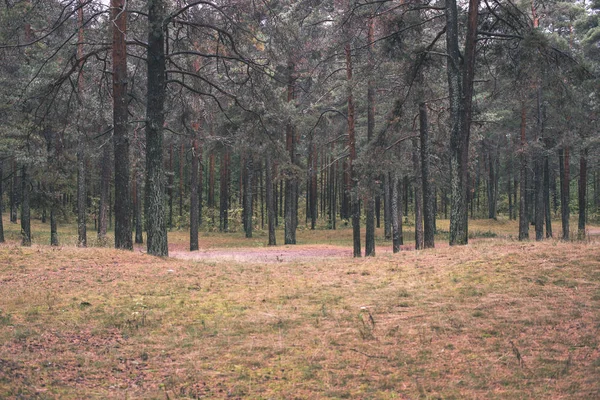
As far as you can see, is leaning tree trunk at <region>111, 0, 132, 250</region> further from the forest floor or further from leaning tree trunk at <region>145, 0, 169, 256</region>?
the forest floor

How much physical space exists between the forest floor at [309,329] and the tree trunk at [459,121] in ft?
8.91

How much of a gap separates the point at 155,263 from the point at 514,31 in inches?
481

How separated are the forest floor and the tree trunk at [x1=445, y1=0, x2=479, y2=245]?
107 inches

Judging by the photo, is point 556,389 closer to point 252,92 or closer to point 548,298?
point 548,298

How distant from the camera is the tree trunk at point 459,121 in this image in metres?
13.4

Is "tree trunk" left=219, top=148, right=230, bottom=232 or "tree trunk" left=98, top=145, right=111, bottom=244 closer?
"tree trunk" left=98, top=145, right=111, bottom=244

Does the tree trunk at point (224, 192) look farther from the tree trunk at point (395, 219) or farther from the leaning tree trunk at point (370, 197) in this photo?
the leaning tree trunk at point (370, 197)

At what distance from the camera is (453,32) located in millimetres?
13742

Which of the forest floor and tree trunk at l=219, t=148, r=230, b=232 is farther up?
tree trunk at l=219, t=148, r=230, b=232

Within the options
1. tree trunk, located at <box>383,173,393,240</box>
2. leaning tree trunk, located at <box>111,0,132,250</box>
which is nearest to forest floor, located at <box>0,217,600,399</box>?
leaning tree trunk, located at <box>111,0,132,250</box>

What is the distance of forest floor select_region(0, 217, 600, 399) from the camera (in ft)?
16.9

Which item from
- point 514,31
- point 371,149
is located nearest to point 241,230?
point 371,149

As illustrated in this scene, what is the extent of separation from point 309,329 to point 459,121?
8546mm

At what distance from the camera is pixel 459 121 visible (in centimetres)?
1332
